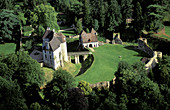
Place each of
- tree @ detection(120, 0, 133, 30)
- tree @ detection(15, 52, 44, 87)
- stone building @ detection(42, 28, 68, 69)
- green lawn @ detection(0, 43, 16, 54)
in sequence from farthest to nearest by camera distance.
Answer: tree @ detection(120, 0, 133, 30) → green lawn @ detection(0, 43, 16, 54) → stone building @ detection(42, 28, 68, 69) → tree @ detection(15, 52, 44, 87)

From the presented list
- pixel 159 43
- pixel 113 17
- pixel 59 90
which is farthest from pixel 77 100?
pixel 113 17

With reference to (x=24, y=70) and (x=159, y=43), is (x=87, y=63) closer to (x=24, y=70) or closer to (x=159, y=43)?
(x=24, y=70)

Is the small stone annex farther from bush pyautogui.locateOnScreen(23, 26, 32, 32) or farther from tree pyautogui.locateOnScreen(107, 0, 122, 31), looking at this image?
bush pyautogui.locateOnScreen(23, 26, 32, 32)

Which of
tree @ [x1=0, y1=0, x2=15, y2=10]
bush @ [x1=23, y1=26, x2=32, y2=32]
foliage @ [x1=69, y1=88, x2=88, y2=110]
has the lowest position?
foliage @ [x1=69, y1=88, x2=88, y2=110]

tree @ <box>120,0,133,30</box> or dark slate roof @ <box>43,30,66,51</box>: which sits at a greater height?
tree @ <box>120,0,133,30</box>

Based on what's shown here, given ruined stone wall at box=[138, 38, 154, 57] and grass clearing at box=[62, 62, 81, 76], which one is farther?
ruined stone wall at box=[138, 38, 154, 57]

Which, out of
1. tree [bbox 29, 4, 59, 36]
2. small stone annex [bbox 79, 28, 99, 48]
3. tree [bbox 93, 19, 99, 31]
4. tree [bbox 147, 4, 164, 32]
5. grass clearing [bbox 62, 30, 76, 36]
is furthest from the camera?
grass clearing [bbox 62, 30, 76, 36]

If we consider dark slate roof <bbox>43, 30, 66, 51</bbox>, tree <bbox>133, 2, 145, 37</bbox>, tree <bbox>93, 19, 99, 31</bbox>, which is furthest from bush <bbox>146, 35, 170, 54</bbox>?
dark slate roof <bbox>43, 30, 66, 51</bbox>
